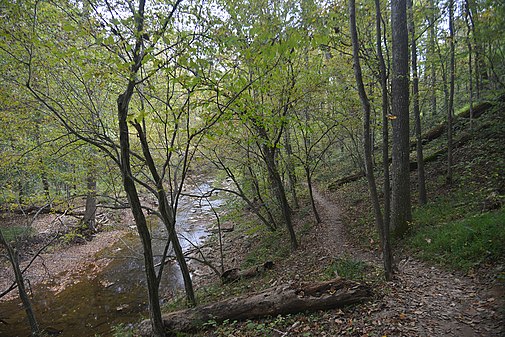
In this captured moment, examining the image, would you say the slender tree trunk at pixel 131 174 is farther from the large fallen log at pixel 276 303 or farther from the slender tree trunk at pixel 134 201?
the large fallen log at pixel 276 303

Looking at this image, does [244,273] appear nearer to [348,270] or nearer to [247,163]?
[348,270]

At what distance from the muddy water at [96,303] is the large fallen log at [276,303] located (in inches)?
71.5

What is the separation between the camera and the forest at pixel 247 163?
14.9 feet

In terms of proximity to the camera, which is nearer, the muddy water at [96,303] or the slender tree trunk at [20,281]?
the slender tree trunk at [20,281]

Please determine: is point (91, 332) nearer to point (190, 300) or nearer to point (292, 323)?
point (190, 300)

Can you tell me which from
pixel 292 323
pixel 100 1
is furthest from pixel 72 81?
pixel 292 323

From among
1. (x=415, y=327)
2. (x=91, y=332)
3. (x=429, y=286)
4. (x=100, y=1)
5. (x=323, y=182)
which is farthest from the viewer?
(x=323, y=182)

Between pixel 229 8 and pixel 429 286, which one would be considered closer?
pixel 429 286

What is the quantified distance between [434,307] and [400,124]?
5239 mm

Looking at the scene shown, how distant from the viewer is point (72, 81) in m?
7.09

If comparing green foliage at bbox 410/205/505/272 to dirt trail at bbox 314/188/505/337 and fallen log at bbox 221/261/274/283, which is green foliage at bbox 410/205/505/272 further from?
fallen log at bbox 221/261/274/283

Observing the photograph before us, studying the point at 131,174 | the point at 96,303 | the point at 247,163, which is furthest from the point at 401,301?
the point at 96,303

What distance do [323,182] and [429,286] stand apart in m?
14.6

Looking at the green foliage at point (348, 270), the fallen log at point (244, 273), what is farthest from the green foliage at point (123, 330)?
the green foliage at point (348, 270)
